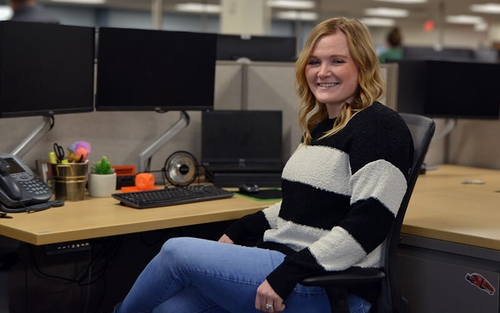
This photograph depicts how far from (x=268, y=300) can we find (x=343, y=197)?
285 mm

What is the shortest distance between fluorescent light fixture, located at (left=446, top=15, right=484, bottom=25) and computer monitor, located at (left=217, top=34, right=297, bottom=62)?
33.8ft

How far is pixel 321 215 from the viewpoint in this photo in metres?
1.66

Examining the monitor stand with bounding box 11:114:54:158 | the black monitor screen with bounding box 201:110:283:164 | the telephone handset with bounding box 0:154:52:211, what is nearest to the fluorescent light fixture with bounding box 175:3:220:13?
the black monitor screen with bounding box 201:110:283:164

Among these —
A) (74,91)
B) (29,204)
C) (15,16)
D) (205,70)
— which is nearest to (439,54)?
(15,16)

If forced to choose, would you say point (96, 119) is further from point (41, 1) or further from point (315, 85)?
point (41, 1)

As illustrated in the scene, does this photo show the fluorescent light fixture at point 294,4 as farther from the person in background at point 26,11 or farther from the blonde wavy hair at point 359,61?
the blonde wavy hair at point 359,61

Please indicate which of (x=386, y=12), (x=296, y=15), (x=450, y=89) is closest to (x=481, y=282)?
(x=450, y=89)

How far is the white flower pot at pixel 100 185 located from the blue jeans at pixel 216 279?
0.55 metres

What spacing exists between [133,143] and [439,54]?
3.74m

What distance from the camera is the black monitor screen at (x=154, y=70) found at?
2.30 meters

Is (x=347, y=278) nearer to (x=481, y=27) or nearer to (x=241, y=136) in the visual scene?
(x=241, y=136)

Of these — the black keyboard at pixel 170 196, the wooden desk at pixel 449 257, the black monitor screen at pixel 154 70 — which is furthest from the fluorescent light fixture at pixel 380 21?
the wooden desk at pixel 449 257

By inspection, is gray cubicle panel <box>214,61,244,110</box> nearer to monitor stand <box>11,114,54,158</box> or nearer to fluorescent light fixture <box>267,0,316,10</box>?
monitor stand <box>11,114,54,158</box>

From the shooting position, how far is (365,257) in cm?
162
